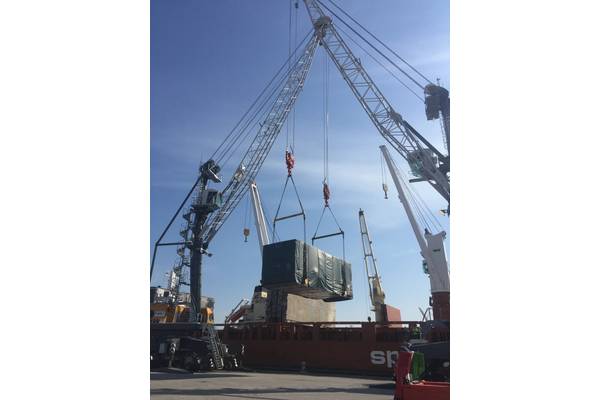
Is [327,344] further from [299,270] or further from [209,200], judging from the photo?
[209,200]

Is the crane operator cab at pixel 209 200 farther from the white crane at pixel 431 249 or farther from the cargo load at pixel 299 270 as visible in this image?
the white crane at pixel 431 249

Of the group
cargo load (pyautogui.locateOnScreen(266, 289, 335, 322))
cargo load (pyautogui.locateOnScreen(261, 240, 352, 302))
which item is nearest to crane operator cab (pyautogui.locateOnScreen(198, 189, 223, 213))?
cargo load (pyautogui.locateOnScreen(261, 240, 352, 302))

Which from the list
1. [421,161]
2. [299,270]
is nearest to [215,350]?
[299,270]

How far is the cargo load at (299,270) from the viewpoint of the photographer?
71.7 ft

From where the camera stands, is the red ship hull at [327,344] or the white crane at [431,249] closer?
the red ship hull at [327,344]

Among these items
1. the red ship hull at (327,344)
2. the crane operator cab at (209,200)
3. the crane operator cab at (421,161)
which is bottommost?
the red ship hull at (327,344)

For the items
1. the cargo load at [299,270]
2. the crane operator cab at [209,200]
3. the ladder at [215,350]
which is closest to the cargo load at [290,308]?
the cargo load at [299,270]

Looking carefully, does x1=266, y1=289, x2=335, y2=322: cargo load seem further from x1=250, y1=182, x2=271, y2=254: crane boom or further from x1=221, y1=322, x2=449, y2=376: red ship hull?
x1=250, y1=182, x2=271, y2=254: crane boom

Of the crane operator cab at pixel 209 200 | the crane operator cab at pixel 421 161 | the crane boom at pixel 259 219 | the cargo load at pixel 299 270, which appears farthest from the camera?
the crane boom at pixel 259 219

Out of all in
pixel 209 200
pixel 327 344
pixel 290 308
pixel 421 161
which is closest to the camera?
pixel 327 344

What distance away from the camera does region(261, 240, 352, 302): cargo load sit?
2184 cm

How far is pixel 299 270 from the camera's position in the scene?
22.0 m
